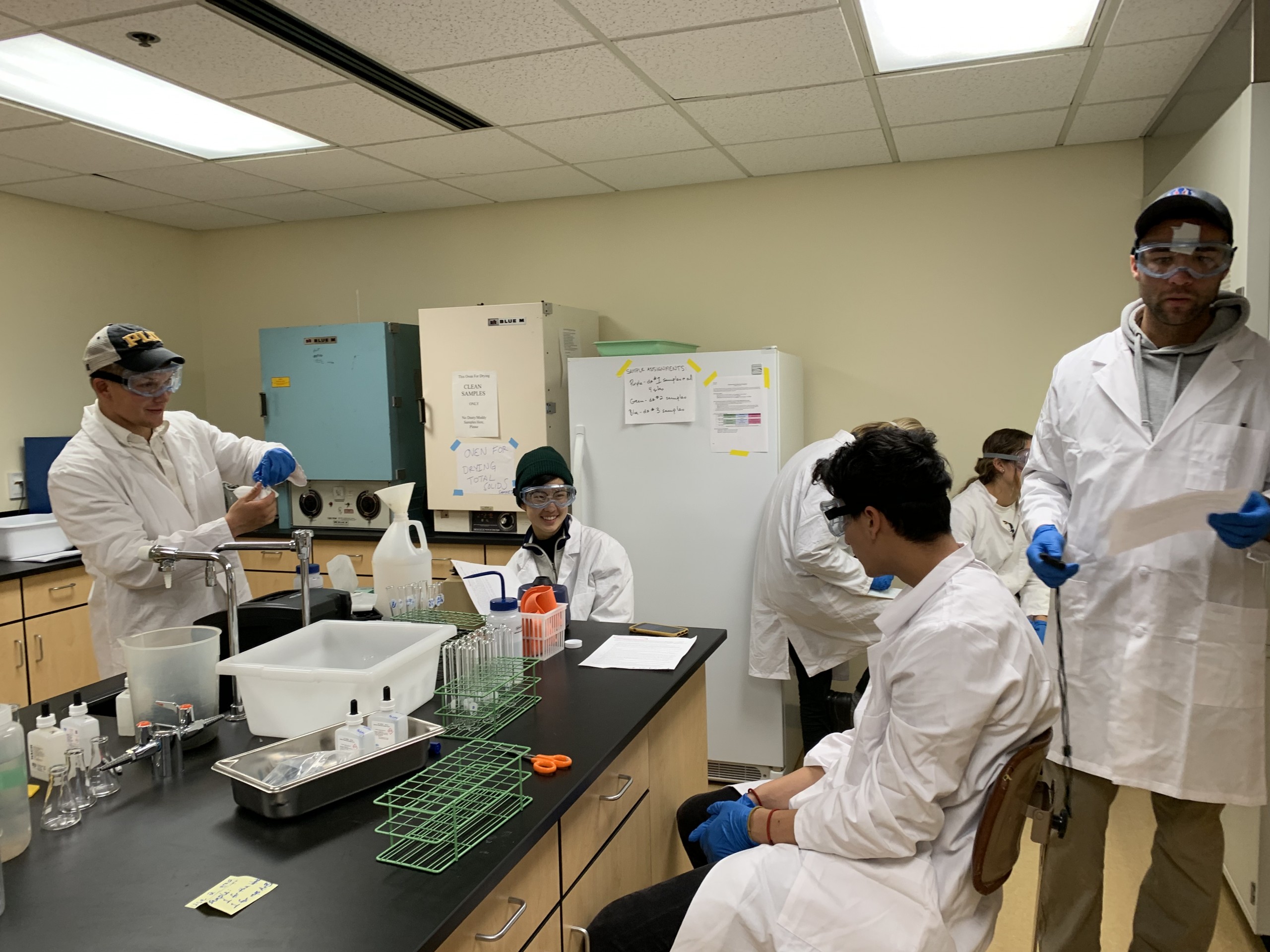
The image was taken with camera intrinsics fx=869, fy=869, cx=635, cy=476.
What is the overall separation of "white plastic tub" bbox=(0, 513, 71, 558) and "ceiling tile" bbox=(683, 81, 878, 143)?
9.37ft

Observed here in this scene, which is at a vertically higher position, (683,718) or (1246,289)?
(1246,289)

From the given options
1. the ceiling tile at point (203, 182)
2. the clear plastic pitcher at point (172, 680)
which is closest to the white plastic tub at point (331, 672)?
the clear plastic pitcher at point (172, 680)

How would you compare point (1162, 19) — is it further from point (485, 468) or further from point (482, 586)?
point (485, 468)

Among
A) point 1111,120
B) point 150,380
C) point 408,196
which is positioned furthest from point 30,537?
point 1111,120

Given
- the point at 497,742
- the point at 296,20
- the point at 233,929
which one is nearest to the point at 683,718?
the point at 497,742

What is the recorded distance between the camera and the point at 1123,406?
→ 5.97 ft

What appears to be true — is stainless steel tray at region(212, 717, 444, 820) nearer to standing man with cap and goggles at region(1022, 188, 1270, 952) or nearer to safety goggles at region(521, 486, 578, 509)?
safety goggles at region(521, 486, 578, 509)

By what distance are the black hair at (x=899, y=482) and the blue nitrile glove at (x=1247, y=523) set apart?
557mm

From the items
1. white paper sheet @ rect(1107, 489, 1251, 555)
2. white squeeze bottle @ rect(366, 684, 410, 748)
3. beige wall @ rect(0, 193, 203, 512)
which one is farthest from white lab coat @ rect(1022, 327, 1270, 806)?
beige wall @ rect(0, 193, 203, 512)

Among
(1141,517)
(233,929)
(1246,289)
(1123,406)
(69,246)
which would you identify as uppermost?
(69,246)

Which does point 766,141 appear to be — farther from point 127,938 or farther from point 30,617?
point 30,617

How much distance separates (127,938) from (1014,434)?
3.04 meters

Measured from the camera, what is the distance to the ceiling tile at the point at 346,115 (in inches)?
103

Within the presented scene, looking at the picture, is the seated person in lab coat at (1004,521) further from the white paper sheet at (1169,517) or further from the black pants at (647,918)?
the black pants at (647,918)
